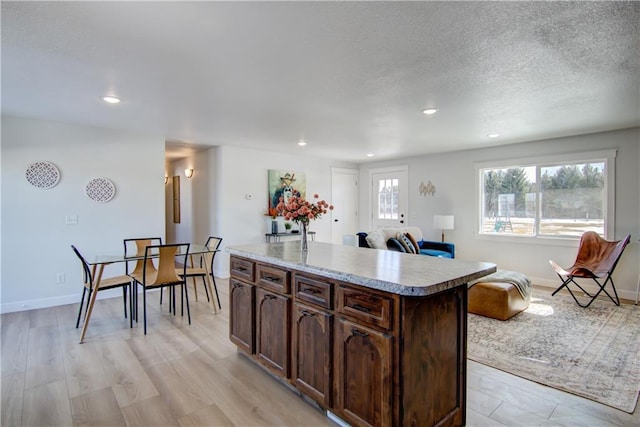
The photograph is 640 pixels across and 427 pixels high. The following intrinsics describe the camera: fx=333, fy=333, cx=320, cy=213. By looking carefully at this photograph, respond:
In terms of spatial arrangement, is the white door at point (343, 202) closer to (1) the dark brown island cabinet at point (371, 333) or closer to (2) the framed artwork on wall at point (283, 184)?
(2) the framed artwork on wall at point (283, 184)

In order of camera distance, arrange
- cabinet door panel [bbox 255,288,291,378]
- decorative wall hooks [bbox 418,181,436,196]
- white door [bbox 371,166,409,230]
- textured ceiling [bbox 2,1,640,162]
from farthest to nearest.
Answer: white door [bbox 371,166,409,230] → decorative wall hooks [bbox 418,181,436,196] → cabinet door panel [bbox 255,288,291,378] → textured ceiling [bbox 2,1,640,162]

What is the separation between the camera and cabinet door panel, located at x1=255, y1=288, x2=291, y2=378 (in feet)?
7.50

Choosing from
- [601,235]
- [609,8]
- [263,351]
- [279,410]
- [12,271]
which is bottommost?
[279,410]

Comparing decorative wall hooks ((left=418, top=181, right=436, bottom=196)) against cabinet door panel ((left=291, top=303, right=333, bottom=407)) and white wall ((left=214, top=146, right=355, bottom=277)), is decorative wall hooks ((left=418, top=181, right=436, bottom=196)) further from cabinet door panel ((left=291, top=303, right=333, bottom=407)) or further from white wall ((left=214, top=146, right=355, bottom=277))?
cabinet door panel ((left=291, top=303, right=333, bottom=407))

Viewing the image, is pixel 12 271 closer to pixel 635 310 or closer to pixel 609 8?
pixel 609 8

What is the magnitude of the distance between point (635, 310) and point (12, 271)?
25.4ft

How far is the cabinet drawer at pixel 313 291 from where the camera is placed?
1.96 metres

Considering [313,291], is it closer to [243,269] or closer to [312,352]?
[312,352]

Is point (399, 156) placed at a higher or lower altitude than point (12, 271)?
higher

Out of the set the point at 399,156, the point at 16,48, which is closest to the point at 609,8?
the point at 16,48

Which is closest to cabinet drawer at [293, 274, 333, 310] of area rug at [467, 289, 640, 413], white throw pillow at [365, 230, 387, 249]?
area rug at [467, 289, 640, 413]

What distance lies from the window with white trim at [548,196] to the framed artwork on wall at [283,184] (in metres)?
3.46

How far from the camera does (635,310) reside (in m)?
4.14

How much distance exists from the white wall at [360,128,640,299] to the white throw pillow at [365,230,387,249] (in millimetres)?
2147
